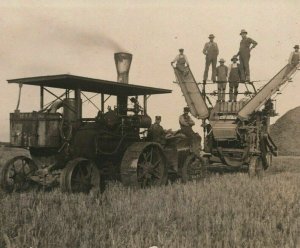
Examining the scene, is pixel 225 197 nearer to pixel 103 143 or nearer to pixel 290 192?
pixel 290 192

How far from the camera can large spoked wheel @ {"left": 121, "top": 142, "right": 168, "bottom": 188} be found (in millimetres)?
8797

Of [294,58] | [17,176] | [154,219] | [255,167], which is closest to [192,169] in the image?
[255,167]

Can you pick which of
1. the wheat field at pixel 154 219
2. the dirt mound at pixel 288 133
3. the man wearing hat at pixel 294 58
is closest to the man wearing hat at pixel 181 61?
the man wearing hat at pixel 294 58

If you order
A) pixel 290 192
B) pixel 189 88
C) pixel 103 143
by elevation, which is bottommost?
pixel 290 192

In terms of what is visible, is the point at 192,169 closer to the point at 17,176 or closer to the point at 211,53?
the point at 17,176

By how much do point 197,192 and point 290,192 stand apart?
6.01ft

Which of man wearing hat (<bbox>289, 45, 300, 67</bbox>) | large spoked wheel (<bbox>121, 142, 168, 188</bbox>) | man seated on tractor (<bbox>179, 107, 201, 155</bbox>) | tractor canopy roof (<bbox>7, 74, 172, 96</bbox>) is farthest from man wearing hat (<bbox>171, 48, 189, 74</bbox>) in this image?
large spoked wheel (<bbox>121, 142, 168, 188</bbox>)

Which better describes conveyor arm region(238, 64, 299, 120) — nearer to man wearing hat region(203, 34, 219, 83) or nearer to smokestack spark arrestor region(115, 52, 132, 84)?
man wearing hat region(203, 34, 219, 83)

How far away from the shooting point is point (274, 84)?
11.4m

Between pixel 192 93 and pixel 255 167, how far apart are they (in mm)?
2818

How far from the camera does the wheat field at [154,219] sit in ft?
15.5

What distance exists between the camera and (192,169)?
10.9 m

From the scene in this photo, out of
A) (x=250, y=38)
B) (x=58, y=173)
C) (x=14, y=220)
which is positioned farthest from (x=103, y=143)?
(x=250, y=38)

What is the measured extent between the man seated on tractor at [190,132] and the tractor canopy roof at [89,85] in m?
1.58
